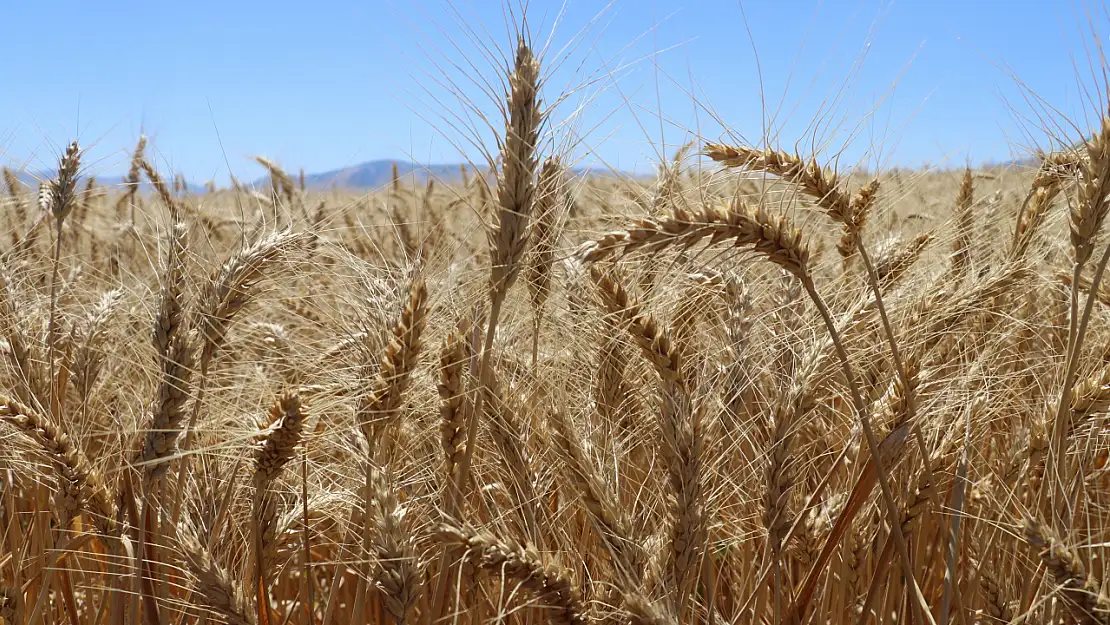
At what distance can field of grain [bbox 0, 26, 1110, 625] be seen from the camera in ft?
4.39

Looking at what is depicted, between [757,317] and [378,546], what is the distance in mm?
982

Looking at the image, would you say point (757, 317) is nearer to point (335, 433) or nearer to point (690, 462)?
point (690, 462)

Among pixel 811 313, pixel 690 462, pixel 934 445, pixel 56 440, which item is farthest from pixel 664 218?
pixel 56 440

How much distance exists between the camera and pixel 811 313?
1.92m

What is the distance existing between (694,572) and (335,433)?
2.41 feet

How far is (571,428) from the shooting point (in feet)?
4.76

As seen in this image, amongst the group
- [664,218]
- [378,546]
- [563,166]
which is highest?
[563,166]

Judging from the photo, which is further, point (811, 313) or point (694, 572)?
point (811, 313)

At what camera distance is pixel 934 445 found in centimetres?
173

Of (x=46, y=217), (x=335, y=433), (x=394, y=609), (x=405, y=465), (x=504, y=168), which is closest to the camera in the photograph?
(x=394, y=609)

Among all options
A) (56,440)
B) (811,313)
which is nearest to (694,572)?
(811,313)

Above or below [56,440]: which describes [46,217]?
above

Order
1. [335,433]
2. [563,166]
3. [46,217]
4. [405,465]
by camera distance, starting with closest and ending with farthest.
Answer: [335,433]
[563,166]
[405,465]
[46,217]

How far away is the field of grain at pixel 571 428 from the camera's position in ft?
4.39
